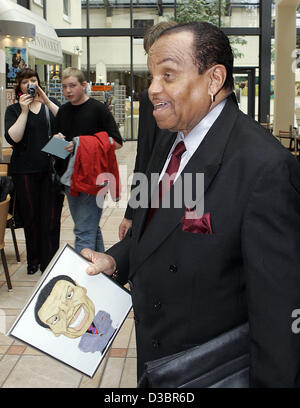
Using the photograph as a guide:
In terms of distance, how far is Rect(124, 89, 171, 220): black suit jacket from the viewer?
9.25 ft

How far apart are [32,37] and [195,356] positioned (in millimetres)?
10748

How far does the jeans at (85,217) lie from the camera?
4223 mm

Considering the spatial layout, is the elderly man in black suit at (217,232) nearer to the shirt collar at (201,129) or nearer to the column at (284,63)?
the shirt collar at (201,129)

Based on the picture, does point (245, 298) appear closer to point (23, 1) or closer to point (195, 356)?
point (195, 356)

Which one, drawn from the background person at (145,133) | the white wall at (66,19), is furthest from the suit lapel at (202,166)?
the white wall at (66,19)

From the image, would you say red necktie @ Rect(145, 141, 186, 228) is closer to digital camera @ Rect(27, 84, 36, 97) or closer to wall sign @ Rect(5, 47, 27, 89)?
digital camera @ Rect(27, 84, 36, 97)

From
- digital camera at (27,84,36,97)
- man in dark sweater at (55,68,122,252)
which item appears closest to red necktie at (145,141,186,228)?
man in dark sweater at (55,68,122,252)

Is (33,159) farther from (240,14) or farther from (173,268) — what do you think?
(240,14)

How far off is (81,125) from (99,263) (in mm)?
2838

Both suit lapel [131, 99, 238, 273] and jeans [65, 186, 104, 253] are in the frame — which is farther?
jeans [65, 186, 104, 253]

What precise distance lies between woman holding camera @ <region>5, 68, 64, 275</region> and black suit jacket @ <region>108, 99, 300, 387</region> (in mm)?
3181

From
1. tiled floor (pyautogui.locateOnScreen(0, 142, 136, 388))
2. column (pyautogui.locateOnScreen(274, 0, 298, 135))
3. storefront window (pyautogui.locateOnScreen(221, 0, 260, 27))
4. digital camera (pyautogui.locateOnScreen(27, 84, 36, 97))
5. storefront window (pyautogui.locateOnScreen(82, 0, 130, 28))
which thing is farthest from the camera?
storefront window (pyautogui.locateOnScreen(82, 0, 130, 28))

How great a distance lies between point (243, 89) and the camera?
1820cm
